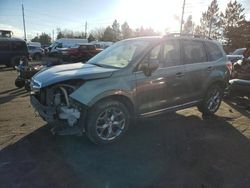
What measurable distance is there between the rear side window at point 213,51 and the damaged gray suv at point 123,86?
7cm

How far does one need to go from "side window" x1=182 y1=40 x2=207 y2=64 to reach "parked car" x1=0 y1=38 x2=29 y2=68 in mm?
15790

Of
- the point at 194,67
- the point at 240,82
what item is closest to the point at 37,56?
the point at 240,82

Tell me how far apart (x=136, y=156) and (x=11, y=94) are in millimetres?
6318

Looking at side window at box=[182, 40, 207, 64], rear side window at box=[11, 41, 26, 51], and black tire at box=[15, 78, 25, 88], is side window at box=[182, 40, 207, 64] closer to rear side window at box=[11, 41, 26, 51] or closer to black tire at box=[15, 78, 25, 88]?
black tire at box=[15, 78, 25, 88]

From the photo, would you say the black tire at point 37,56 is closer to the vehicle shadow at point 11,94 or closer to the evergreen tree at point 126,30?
the vehicle shadow at point 11,94

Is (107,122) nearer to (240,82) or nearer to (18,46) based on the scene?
(240,82)

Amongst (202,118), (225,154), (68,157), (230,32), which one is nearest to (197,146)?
(225,154)

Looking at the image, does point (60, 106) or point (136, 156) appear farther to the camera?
point (60, 106)

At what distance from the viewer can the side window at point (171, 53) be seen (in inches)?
213

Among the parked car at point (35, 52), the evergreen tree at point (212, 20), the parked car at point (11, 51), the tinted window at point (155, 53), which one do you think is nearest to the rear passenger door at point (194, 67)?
the tinted window at point (155, 53)

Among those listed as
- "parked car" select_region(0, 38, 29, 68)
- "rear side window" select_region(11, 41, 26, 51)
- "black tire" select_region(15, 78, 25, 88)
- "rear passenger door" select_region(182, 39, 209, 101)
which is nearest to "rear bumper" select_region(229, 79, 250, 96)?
"rear passenger door" select_region(182, 39, 209, 101)

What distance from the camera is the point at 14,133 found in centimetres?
524

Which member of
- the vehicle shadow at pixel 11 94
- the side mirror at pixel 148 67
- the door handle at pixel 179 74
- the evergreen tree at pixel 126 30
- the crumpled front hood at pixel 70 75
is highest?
the evergreen tree at pixel 126 30

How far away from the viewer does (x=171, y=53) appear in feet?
18.1
